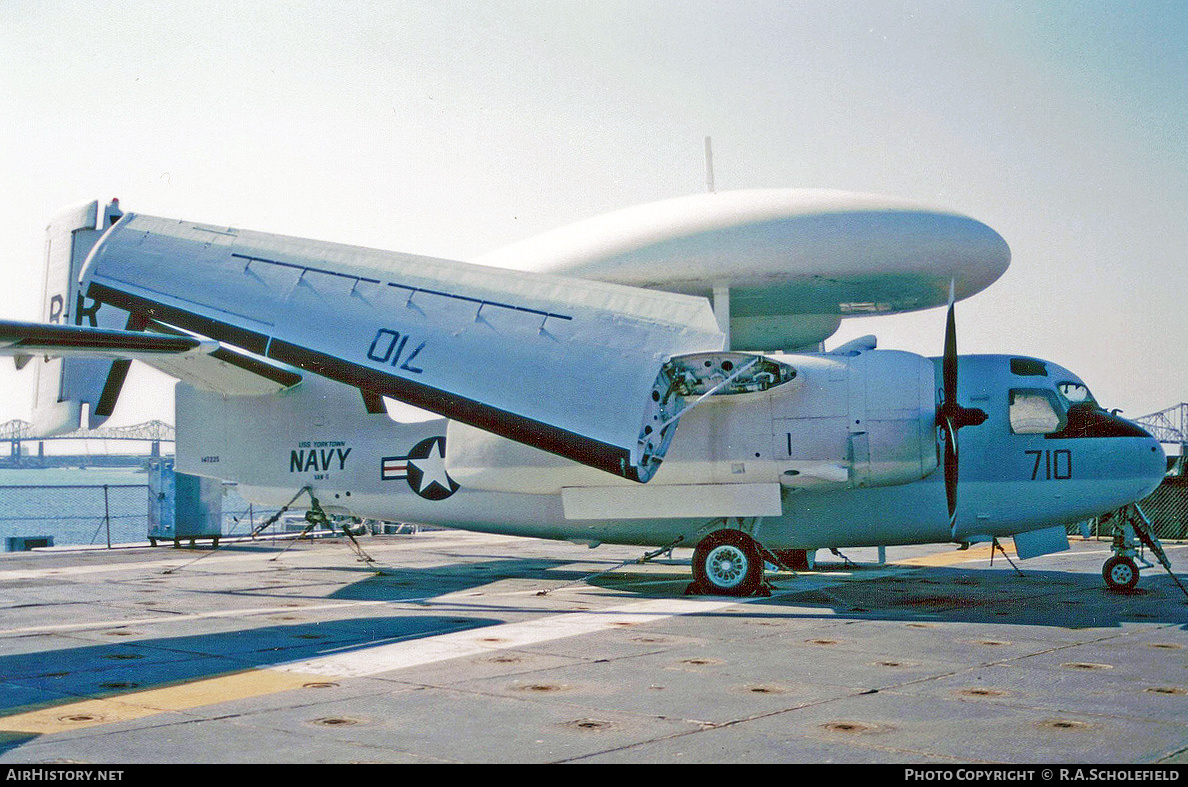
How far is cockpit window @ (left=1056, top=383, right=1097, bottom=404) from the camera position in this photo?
1688 centimetres

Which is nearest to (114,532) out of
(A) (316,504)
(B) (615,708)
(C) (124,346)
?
(A) (316,504)

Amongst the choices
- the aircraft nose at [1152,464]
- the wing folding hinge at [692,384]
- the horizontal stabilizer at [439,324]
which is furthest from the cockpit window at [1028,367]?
the horizontal stabilizer at [439,324]

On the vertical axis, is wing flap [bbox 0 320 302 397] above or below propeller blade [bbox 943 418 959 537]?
above

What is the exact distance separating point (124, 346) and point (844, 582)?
503 inches

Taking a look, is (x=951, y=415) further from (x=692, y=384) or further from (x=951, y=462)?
(x=692, y=384)

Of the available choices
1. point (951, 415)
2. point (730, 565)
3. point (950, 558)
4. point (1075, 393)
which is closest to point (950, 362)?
point (951, 415)

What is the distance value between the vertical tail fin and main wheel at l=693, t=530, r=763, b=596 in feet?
38.2

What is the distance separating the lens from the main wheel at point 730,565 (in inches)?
650

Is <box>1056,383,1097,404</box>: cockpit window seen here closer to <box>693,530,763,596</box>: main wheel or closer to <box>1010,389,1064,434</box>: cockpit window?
<box>1010,389,1064,434</box>: cockpit window

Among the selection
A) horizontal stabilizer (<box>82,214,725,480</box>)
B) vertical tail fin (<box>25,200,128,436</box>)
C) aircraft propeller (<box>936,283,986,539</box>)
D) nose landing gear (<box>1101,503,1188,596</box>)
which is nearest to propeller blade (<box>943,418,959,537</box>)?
aircraft propeller (<box>936,283,986,539</box>)

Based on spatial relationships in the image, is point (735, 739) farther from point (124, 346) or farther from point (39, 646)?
point (124, 346)

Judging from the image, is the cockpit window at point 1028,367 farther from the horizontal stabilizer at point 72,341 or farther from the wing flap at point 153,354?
the horizontal stabilizer at point 72,341

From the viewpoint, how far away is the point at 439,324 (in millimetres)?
16203

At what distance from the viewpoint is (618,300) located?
16.0 meters
